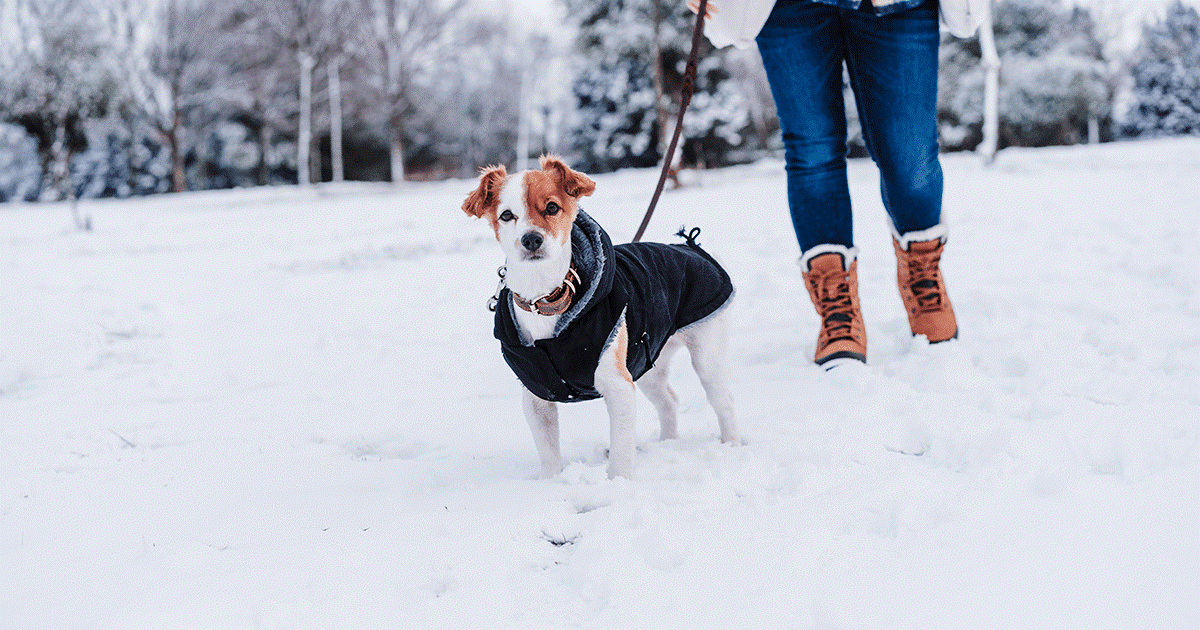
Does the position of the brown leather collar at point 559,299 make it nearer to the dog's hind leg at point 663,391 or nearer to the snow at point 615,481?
the snow at point 615,481

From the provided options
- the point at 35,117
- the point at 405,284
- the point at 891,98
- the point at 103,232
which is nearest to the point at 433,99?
the point at 35,117

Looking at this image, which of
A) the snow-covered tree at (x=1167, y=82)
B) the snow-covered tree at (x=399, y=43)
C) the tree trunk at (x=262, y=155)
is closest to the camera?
the snow-covered tree at (x=399, y=43)

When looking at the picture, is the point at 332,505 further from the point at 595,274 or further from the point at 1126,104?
the point at 1126,104

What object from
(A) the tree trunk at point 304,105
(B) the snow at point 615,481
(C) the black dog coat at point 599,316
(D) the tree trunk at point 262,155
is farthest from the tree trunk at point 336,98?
(C) the black dog coat at point 599,316

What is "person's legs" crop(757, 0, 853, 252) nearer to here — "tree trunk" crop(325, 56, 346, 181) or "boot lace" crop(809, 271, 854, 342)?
"boot lace" crop(809, 271, 854, 342)

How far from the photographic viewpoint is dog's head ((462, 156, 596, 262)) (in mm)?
2061

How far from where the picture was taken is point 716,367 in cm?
A: 252

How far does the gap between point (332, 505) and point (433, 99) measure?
30412 mm

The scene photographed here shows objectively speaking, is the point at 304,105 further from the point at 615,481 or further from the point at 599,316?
the point at 615,481

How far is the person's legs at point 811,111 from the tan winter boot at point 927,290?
10.4 inches

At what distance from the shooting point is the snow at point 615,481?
5.02 feet

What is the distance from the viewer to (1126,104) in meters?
33.0

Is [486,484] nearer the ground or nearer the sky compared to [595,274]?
nearer the ground

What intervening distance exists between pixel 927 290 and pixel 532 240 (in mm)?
1975
